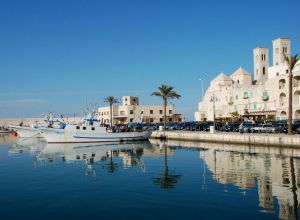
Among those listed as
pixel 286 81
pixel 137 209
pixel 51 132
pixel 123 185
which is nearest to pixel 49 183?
pixel 123 185

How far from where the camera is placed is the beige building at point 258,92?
244ft

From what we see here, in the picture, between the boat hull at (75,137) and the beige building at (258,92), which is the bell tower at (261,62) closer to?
the beige building at (258,92)

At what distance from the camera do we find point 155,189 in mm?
19766

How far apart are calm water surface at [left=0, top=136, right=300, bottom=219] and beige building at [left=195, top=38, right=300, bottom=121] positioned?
3036cm

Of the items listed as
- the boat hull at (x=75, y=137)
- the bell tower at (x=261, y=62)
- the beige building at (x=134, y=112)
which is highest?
the bell tower at (x=261, y=62)

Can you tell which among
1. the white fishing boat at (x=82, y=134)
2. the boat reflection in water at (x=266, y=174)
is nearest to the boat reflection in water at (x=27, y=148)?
the white fishing boat at (x=82, y=134)

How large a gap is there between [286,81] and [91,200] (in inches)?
2568

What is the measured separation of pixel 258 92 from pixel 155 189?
6878cm

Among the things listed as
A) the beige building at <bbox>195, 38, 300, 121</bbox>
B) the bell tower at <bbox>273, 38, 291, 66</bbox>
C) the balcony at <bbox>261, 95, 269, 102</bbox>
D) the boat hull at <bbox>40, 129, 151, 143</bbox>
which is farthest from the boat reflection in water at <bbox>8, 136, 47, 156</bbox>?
the bell tower at <bbox>273, 38, 291, 66</bbox>

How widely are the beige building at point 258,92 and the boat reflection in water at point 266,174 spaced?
76.7ft

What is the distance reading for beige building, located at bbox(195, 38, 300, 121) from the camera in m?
74.4

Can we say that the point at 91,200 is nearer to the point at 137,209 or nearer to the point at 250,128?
the point at 137,209

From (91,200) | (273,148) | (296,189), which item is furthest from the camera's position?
(273,148)

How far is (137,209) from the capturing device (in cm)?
1566
